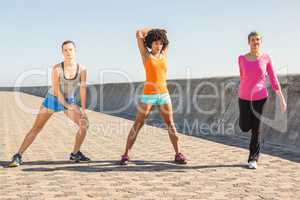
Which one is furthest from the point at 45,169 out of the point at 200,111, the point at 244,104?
the point at 200,111

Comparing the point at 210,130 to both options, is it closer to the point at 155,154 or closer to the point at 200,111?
the point at 200,111

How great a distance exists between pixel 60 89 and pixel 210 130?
243 inches

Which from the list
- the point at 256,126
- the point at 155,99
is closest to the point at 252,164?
the point at 256,126

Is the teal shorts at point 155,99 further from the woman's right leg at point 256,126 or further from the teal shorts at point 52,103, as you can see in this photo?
the woman's right leg at point 256,126

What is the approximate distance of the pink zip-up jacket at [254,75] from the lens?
6.59 m

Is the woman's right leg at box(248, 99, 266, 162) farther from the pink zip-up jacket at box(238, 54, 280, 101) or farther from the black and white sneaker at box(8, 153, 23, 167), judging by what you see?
the black and white sneaker at box(8, 153, 23, 167)

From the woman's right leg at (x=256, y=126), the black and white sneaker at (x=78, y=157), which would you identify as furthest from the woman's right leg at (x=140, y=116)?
the woman's right leg at (x=256, y=126)

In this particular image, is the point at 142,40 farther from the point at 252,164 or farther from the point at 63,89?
the point at 252,164

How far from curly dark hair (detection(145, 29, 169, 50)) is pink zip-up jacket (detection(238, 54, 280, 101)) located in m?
1.17

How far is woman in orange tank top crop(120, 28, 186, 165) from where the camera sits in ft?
21.9

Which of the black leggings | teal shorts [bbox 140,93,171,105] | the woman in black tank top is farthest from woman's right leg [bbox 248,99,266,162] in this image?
the woman in black tank top

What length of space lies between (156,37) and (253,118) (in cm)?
189

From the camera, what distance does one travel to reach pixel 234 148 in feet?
29.2

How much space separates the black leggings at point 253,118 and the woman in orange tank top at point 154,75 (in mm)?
1074
